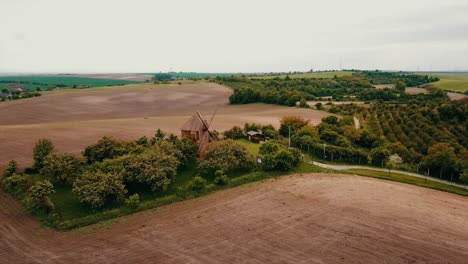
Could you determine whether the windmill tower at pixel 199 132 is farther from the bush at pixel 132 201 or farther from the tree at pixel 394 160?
the tree at pixel 394 160

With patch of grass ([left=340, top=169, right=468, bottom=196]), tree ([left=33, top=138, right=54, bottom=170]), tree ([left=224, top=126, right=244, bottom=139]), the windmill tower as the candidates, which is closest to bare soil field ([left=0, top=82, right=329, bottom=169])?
tree ([left=33, top=138, right=54, bottom=170])

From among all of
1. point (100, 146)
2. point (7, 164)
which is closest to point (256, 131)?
point (100, 146)

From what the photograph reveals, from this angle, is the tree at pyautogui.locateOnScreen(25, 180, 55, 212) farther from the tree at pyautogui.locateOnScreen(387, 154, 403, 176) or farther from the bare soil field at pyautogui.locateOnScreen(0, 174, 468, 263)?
the tree at pyautogui.locateOnScreen(387, 154, 403, 176)

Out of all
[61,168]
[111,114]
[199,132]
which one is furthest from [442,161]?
[111,114]

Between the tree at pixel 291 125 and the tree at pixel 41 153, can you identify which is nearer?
the tree at pixel 41 153

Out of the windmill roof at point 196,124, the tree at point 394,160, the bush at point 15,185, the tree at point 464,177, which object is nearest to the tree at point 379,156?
the tree at point 394,160

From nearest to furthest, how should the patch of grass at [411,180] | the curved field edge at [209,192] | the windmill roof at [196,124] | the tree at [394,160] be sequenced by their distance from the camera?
the curved field edge at [209,192]
the patch of grass at [411,180]
the windmill roof at [196,124]
the tree at [394,160]
